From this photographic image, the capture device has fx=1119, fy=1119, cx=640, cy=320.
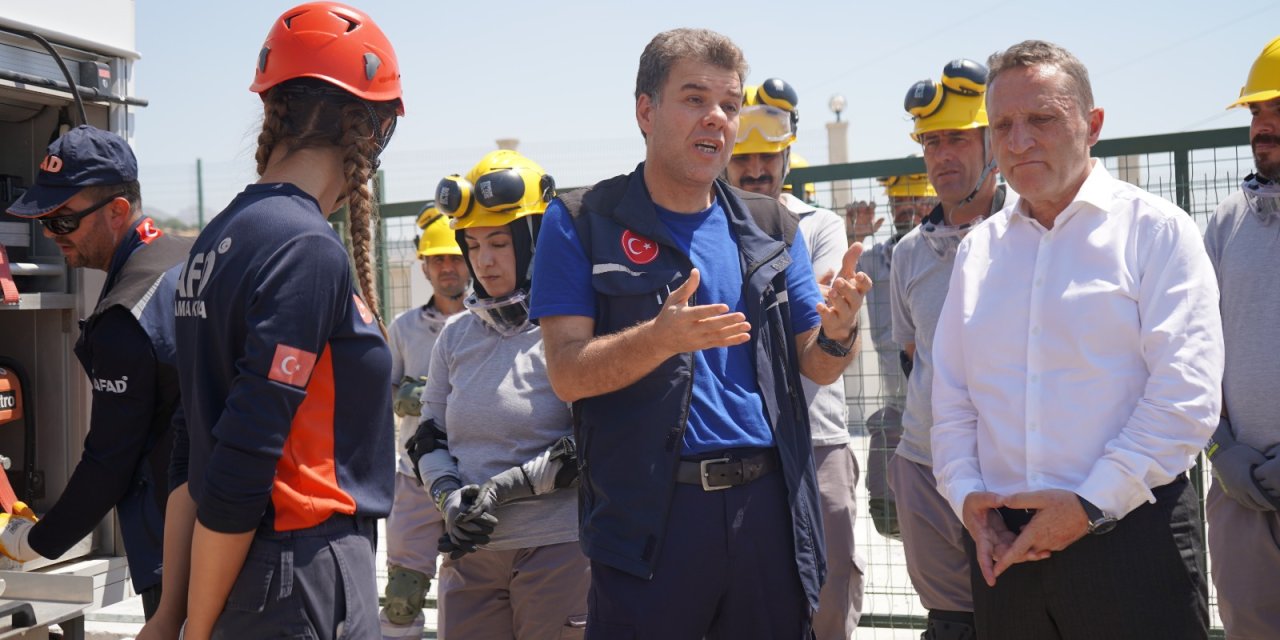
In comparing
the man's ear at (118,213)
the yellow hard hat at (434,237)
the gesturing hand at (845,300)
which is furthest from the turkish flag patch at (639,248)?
the yellow hard hat at (434,237)

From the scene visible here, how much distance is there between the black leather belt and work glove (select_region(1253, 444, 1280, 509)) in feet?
6.26

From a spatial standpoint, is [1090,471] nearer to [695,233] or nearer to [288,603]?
[695,233]

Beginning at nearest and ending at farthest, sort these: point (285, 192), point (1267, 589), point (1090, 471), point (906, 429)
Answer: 1. point (285, 192)
2. point (1090, 471)
3. point (1267, 589)
4. point (906, 429)

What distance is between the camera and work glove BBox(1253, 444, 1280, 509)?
363 centimetres

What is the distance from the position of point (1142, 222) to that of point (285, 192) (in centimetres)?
210

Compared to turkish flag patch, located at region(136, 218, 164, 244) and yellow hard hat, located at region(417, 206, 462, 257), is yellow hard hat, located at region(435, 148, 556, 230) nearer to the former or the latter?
turkish flag patch, located at region(136, 218, 164, 244)

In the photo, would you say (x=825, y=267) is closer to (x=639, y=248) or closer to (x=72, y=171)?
(x=639, y=248)

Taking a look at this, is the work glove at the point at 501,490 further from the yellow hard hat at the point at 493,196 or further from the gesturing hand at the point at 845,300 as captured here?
the gesturing hand at the point at 845,300

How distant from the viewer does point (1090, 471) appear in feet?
9.11

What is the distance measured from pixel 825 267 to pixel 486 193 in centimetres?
141

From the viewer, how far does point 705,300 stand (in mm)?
2967

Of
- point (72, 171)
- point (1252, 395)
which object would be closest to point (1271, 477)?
point (1252, 395)

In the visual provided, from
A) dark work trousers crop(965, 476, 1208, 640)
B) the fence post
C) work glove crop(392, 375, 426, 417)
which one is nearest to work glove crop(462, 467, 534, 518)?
dark work trousers crop(965, 476, 1208, 640)

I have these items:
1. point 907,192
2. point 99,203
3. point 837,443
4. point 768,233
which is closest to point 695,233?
point 768,233
